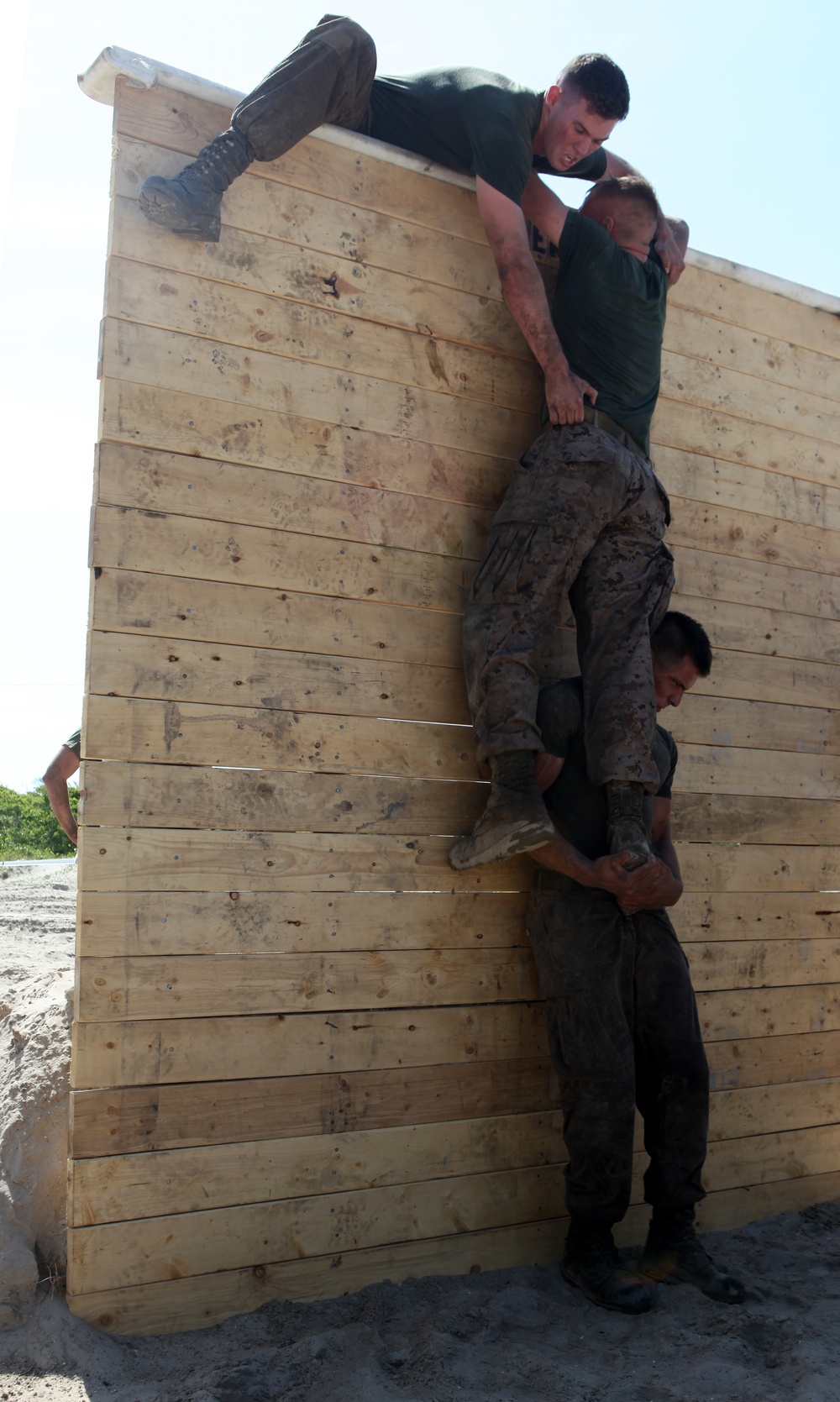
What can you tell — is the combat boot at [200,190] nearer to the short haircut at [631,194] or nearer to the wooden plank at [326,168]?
the wooden plank at [326,168]

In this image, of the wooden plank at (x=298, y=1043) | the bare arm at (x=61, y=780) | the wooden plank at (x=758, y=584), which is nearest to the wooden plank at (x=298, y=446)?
the wooden plank at (x=758, y=584)

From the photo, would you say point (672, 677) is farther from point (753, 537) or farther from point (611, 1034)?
point (611, 1034)

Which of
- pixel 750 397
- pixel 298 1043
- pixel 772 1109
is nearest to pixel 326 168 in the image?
pixel 750 397

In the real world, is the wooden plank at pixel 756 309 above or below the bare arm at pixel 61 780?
above

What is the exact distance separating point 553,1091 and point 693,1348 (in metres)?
0.72

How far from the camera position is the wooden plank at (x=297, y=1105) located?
2.36 metres

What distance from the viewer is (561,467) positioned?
281cm

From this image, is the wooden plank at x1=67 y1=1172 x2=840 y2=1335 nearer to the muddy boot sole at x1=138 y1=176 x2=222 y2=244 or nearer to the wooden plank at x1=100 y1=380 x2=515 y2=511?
the wooden plank at x1=100 y1=380 x2=515 y2=511

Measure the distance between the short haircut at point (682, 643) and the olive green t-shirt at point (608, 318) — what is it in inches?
20.7

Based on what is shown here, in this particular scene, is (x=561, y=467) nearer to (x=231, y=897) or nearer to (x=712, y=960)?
(x=231, y=897)

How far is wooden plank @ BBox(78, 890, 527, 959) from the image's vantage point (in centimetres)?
242

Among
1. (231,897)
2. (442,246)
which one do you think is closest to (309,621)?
(231,897)

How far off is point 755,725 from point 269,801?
174cm

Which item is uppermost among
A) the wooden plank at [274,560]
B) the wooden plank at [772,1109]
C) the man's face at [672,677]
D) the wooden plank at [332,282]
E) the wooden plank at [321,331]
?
the wooden plank at [332,282]
